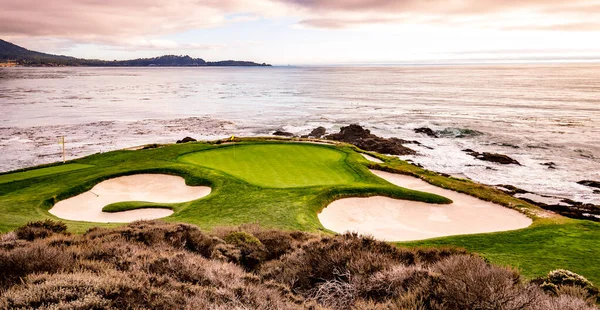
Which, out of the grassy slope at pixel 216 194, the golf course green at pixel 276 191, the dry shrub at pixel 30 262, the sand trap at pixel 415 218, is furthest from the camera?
the sand trap at pixel 415 218

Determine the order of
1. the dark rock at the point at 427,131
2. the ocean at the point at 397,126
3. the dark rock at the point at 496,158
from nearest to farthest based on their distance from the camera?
the ocean at the point at 397,126, the dark rock at the point at 496,158, the dark rock at the point at 427,131

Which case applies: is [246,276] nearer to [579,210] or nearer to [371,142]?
[579,210]

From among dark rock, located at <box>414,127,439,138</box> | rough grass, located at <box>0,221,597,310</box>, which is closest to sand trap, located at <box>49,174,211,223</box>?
rough grass, located at <box>0,221,597,310</box>

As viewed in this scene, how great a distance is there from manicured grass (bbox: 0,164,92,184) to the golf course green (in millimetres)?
44

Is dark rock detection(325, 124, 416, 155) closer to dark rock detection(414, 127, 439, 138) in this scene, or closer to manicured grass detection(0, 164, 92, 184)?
dark rock detection(414, 127, 439, 138)

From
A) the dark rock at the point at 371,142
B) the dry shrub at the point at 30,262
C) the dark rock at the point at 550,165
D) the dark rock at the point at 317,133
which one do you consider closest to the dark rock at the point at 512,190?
the dark rock at the point at 550,165

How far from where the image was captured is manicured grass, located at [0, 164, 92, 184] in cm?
1805

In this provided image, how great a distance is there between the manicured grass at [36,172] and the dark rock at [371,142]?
23825 millimetres

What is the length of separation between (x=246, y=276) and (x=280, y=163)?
41.7ft

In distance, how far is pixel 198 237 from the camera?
9.01 metres

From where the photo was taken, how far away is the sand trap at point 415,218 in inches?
528

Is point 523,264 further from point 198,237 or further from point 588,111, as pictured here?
point 588,111

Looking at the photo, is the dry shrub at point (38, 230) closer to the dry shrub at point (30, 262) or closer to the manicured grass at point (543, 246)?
the dry shrub at point (30, 262)

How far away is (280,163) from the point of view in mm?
19594
